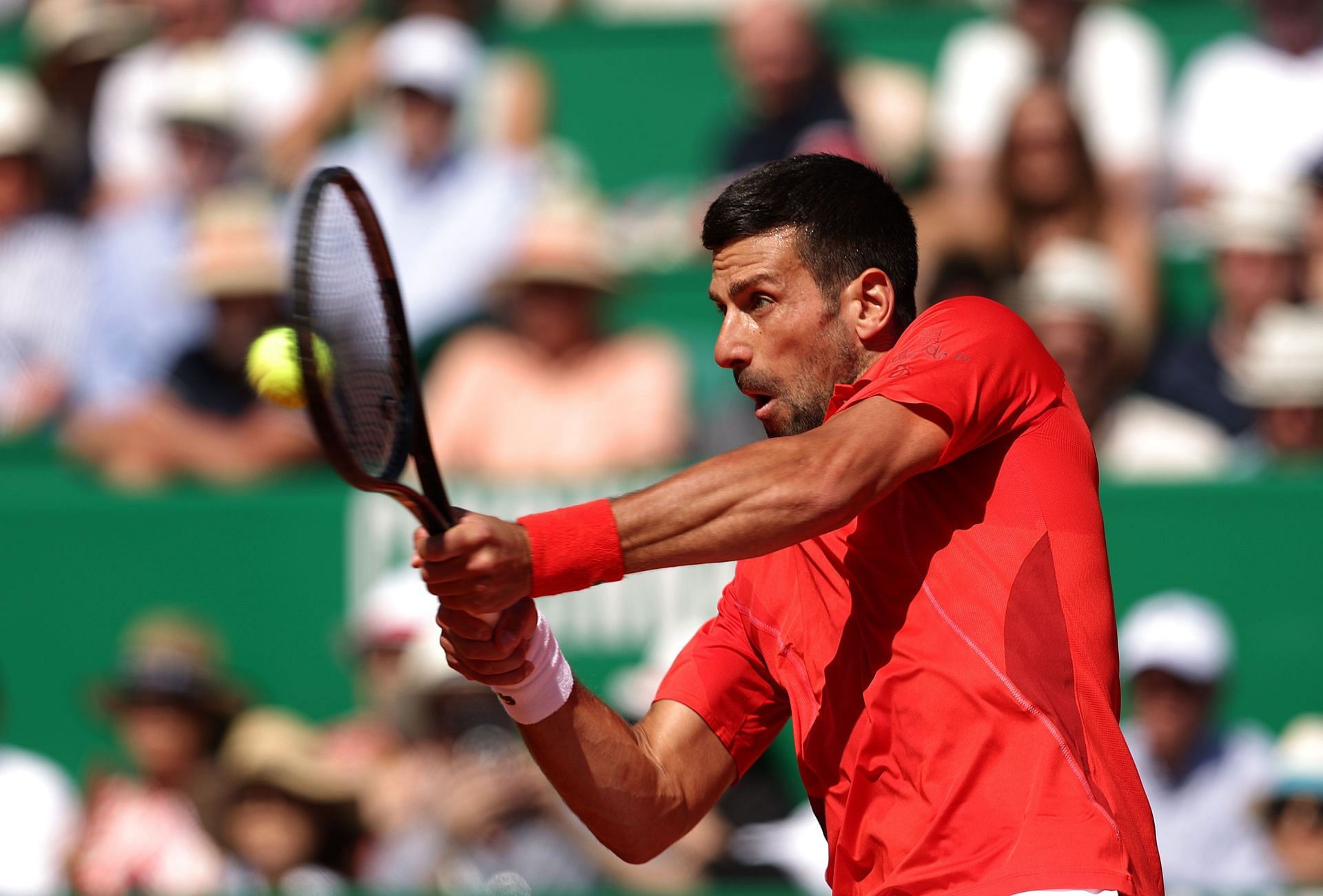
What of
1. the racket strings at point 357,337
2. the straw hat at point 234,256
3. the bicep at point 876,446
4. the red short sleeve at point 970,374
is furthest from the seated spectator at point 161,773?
the bicep at point 876,446

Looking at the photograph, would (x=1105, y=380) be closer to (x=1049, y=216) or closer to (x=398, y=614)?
(x=1049, y=216)

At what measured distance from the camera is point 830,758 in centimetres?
284

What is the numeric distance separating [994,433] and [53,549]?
5.16 meters

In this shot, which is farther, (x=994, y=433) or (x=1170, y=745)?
(x=1170, y=745)

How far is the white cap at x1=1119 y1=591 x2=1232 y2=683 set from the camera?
574cm

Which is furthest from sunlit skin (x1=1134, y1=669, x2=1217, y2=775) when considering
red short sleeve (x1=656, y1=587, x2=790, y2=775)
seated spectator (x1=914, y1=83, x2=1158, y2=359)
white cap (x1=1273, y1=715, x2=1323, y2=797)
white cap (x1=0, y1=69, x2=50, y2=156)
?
white cap (x1=0, y1=69, x2=50, y2=156)

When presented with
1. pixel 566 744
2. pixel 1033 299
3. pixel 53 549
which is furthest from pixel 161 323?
pixel 566 744

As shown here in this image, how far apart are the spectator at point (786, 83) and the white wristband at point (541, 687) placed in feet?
16.0

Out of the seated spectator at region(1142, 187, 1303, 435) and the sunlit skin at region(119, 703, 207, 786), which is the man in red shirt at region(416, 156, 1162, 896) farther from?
the seated spectator at region(1142, 187, 1303, 435)

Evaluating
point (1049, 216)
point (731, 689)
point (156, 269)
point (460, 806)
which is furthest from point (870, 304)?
point (156, 269)

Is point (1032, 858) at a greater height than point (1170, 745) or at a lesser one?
greater

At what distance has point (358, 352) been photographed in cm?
293

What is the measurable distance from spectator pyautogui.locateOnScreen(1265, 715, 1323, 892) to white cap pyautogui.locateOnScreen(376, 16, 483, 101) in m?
4.21

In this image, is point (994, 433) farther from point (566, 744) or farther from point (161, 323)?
point (161, 323)
